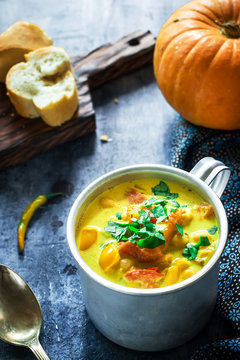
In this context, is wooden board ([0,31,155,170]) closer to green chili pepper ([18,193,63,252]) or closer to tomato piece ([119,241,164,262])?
green chili pepper ([18,193,63,252])

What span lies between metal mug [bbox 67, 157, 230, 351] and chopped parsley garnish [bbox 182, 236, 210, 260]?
6cm

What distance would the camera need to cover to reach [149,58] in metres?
2.71

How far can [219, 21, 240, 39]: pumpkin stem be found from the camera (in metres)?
2.05

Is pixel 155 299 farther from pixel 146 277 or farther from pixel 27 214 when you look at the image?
pixel 27 214

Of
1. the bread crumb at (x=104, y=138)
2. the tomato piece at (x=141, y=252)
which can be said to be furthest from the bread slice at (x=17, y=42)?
the tomato piece at (x=141, y=252)

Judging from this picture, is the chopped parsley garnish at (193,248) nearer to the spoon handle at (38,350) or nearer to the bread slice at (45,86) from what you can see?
the spoon handle at (38,350)

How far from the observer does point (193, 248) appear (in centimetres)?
145

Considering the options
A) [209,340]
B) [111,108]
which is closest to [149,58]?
[111,108]

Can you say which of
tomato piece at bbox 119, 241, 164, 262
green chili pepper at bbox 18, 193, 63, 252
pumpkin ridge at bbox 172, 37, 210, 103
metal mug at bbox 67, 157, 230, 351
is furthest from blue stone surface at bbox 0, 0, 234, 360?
tomato piece at bbox 119, 241, 164, 262

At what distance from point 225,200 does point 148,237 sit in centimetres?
68

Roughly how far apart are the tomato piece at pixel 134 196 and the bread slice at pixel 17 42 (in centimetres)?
121

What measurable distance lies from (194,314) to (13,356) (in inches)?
25.4

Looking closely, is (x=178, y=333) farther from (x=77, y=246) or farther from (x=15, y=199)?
(x=15, y=199)

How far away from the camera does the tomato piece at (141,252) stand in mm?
1409
